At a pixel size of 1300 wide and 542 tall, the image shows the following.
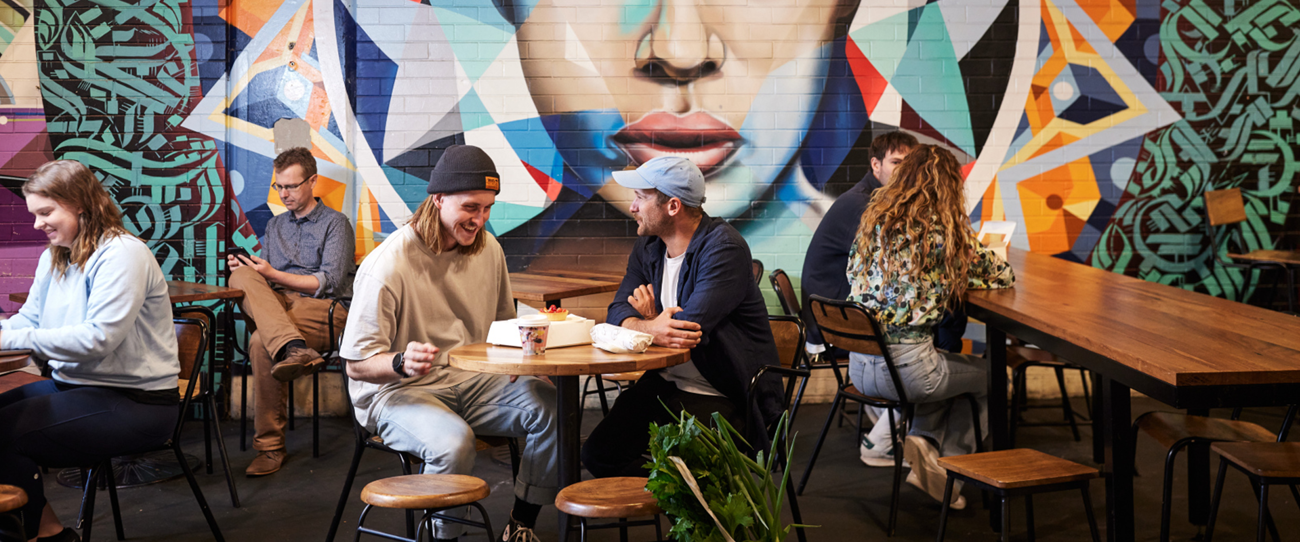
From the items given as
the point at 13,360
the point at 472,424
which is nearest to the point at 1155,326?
the point at 472,424

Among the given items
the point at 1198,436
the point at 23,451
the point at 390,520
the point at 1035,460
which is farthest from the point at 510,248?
the point at 1198,436

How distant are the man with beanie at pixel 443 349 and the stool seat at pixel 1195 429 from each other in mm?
1828

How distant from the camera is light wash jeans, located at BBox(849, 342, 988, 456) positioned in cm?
321

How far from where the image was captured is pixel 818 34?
4980mm

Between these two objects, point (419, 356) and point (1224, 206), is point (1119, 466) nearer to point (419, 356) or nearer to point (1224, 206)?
point (419, 356)

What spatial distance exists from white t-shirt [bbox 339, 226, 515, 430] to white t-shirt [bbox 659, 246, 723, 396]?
0.59m

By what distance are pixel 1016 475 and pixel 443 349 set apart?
69.1 inches

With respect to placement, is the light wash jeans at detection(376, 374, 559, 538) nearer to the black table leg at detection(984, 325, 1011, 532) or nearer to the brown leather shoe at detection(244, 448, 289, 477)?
the brown leather shoe at detection(244, 448, 289, 477)

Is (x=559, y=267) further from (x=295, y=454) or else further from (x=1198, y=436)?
(x=1198, y=436)

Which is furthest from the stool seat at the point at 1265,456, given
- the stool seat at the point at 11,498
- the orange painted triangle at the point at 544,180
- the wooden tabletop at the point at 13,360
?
the orange painted triangle at the point at 544,180

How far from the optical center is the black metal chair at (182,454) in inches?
110

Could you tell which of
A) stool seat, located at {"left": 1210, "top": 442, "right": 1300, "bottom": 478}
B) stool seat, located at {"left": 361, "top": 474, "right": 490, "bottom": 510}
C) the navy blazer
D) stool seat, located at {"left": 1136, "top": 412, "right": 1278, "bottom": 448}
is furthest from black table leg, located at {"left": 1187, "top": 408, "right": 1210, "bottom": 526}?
stool seat, located at {"left": 361, "top": 474, "right": 490, "bottom": 510}

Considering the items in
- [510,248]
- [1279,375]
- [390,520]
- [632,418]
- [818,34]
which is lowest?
[390,520]

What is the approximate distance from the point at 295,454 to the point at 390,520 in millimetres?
1208
